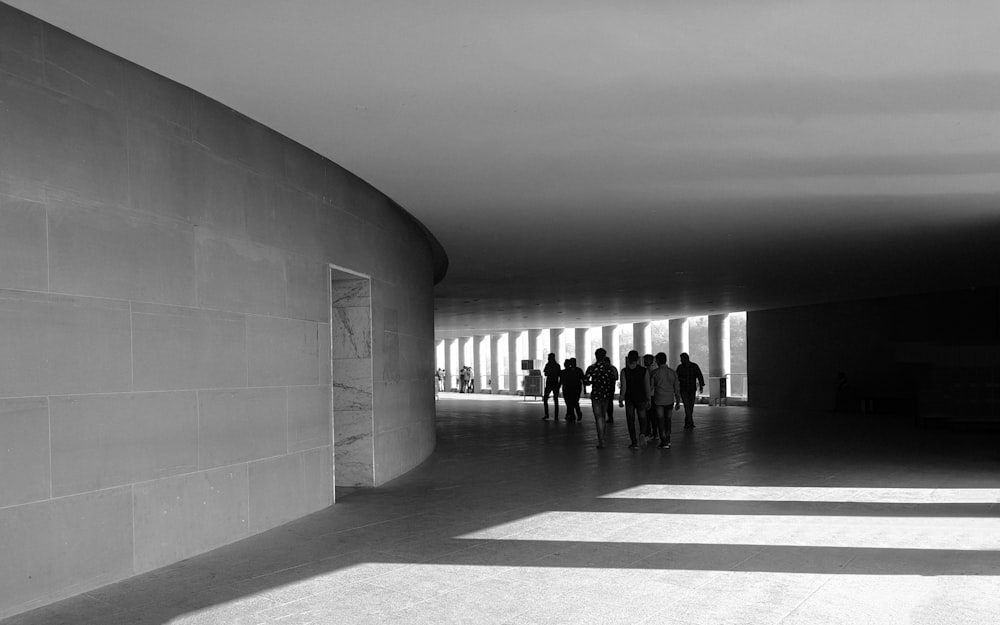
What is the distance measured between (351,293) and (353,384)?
3.70 feet

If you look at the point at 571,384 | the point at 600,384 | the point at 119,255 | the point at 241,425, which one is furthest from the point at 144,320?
the point at 571,384

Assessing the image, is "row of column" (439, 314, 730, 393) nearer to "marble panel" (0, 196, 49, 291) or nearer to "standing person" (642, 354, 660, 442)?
"standing person" (642, 354, 660, 442)

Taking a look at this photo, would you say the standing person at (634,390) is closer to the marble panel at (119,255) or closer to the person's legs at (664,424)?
the person's legs at (664,424)

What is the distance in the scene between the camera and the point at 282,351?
7969 mm

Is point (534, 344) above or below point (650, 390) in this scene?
above

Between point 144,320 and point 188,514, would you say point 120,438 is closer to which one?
point 144,320

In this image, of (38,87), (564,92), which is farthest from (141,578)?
(564,92)

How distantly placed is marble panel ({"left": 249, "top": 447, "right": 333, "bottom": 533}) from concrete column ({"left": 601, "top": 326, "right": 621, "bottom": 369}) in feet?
122

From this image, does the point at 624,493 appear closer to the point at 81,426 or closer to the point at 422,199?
the point at 422,199

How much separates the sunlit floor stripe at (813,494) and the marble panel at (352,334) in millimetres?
3431

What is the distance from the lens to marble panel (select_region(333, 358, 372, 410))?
10.1 metres

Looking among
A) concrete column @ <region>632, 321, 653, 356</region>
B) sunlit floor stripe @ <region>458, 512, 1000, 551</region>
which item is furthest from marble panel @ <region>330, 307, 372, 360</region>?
concrete column @ <region>632, 321, 653, 356</region>

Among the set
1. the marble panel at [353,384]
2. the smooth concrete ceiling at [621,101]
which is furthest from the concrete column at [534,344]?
the marble panel at [353,384]

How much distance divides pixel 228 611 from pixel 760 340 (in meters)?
29.1
